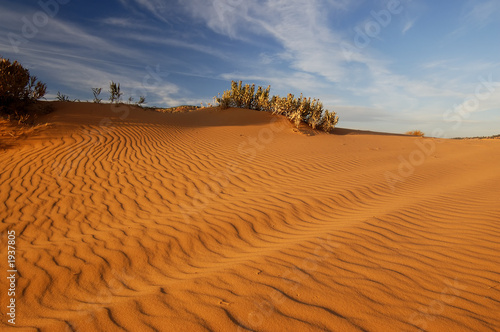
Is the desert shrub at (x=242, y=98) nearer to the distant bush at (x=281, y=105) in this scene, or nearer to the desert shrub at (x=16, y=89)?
the distant bush at (x=281, y=105)

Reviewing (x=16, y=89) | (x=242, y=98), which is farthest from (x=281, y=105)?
(x=16, y=89)

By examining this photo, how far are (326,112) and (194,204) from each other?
434 inches

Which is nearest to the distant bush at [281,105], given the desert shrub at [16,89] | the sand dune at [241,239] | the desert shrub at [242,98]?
the desert shrub at [242,98]

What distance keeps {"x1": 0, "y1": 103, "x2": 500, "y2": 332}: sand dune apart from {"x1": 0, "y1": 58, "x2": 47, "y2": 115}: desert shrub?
229 cm

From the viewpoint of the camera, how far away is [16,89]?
9.80 metres

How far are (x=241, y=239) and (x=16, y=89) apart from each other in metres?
11.2

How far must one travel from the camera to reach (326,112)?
1415 centimetres

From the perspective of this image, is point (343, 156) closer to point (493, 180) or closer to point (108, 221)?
point (493, 180)

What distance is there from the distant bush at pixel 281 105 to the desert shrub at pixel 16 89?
29.3 ft

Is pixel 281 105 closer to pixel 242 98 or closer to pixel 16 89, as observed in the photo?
pixel 242 98

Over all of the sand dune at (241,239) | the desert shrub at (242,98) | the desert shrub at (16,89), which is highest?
the desert shrub at (242,98)

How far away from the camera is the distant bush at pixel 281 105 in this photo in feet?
45.3

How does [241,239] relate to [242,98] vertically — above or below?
below

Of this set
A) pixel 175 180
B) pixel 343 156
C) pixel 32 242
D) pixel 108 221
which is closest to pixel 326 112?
pixel 343 156
